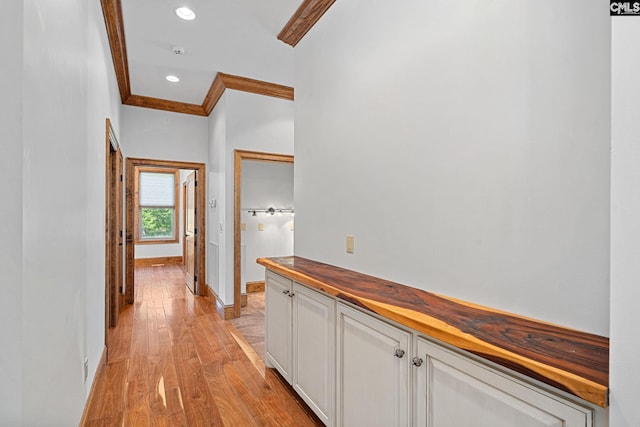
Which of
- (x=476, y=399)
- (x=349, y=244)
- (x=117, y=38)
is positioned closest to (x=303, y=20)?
(x=117, y=38)

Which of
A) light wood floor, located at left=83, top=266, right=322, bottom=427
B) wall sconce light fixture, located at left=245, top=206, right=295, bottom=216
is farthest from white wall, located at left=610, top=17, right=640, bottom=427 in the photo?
wall sconce light fixture, located at left=245, top=206, right=295, bottom=216

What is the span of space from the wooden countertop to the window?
24.8ft

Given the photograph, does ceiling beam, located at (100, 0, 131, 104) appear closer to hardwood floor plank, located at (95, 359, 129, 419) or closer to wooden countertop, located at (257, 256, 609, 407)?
wooden countertop, located at (257, 256, 609, 407)

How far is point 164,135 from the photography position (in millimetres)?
4828

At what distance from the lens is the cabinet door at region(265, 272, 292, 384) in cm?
227

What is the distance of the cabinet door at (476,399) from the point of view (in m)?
0.84

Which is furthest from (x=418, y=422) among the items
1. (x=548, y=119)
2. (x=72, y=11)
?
(x=72, y=11)

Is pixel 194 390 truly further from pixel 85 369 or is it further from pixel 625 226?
pixel 625 226

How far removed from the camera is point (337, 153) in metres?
2.33

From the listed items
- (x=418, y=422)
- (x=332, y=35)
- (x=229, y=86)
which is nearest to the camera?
(x=418, y=422)

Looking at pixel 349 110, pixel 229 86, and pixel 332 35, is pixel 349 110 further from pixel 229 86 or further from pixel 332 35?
pixel 229 86

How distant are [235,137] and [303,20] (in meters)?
1.75

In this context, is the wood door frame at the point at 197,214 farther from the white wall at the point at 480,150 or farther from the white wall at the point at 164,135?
the white wall at the point at 480,150

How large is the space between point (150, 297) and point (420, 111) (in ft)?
15.9
